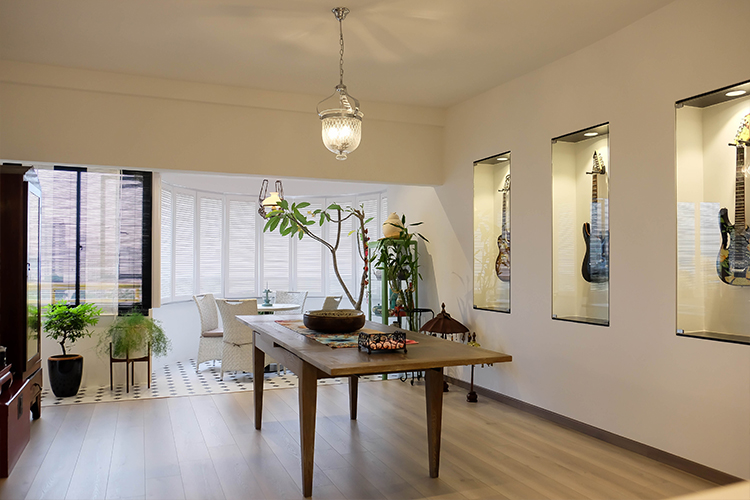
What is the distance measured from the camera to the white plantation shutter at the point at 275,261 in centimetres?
839

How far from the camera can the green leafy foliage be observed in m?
5.64

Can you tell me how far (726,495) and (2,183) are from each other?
15.9 ft

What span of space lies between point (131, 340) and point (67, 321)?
605 millimetres

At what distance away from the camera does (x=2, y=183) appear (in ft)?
13.1

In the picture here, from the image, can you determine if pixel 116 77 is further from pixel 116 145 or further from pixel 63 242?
pixel 63 242

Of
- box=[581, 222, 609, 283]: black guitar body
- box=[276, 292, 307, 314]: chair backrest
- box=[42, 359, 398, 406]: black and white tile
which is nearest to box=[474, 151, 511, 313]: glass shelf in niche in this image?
box=[581, 222, 609, 283]: black guitar body

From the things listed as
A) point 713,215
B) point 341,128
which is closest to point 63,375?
point 341,128

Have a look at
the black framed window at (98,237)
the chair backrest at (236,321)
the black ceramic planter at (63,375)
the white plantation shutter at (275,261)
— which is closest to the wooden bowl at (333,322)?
the chair backrest at (236,321)

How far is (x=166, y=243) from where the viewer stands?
7.27 metres

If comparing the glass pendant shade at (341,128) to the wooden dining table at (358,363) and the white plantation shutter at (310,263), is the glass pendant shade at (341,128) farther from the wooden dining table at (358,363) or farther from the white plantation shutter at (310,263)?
the white plantation shutter at (310,263)

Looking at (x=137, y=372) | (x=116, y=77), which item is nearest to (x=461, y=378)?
(x=137, y=372)

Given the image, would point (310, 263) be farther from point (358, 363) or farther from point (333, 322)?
point (358, 363)

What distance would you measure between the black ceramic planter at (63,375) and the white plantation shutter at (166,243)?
1841 millimetres

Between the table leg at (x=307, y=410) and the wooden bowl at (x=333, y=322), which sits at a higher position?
the wooden bowl at (x=333, y=322)
